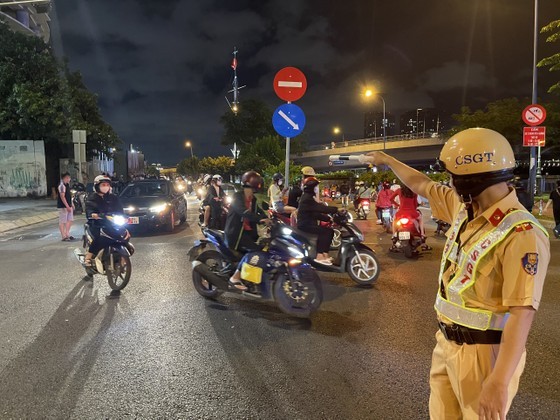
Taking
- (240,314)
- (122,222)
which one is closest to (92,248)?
(122,222)

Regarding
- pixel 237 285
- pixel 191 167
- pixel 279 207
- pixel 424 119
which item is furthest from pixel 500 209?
pixel 424 119

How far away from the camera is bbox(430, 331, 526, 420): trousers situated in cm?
172

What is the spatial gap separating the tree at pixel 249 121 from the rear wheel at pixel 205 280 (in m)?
64.3

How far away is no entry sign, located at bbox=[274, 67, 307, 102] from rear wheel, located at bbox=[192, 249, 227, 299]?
3483 millimetres

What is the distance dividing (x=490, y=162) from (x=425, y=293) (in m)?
4.65

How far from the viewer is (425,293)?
6043mm

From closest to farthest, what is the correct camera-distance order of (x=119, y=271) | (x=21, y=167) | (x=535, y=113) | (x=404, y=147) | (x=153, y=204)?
(x=119, y=271) → (x=153, y=204) → (x=535, y=113) → (x=21, y=167) → (x=404, y=147)

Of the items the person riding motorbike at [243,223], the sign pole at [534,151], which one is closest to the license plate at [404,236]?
the person riding motorbike at [243,223]

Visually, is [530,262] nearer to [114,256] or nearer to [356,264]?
[356,264]

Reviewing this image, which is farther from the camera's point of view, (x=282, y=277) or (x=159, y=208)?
(x=159, y=208)

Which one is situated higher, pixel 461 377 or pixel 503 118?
pixel 503 118

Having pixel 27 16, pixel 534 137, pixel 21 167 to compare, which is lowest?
pixel 21 167

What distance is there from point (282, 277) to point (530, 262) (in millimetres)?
3672

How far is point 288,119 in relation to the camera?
7.94 meters
